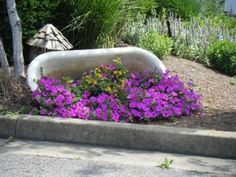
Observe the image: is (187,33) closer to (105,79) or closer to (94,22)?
(94,22)

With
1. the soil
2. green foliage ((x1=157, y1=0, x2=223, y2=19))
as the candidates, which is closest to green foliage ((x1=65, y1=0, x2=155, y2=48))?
the soil

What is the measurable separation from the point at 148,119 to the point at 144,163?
1007 mm

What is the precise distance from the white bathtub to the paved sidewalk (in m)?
1.51

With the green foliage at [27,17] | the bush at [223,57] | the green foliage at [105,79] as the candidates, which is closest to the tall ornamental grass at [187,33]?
the bush at [223,57]

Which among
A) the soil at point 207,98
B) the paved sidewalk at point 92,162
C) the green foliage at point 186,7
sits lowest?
the paved sidewalk at point 92,162

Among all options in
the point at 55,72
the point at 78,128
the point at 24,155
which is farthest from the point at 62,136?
the point at 55,72

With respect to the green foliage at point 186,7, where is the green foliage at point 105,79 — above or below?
below

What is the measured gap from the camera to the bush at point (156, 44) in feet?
28.7

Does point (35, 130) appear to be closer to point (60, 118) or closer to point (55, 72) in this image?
point (60, 118)

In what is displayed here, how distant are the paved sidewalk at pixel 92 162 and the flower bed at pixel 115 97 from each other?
57 cm

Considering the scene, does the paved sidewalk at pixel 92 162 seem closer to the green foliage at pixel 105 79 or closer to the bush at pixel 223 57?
the green foliage at pixel 105 79

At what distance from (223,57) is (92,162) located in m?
4.82

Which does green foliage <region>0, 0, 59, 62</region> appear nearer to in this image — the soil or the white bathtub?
the white bathtub

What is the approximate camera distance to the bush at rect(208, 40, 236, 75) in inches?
354
